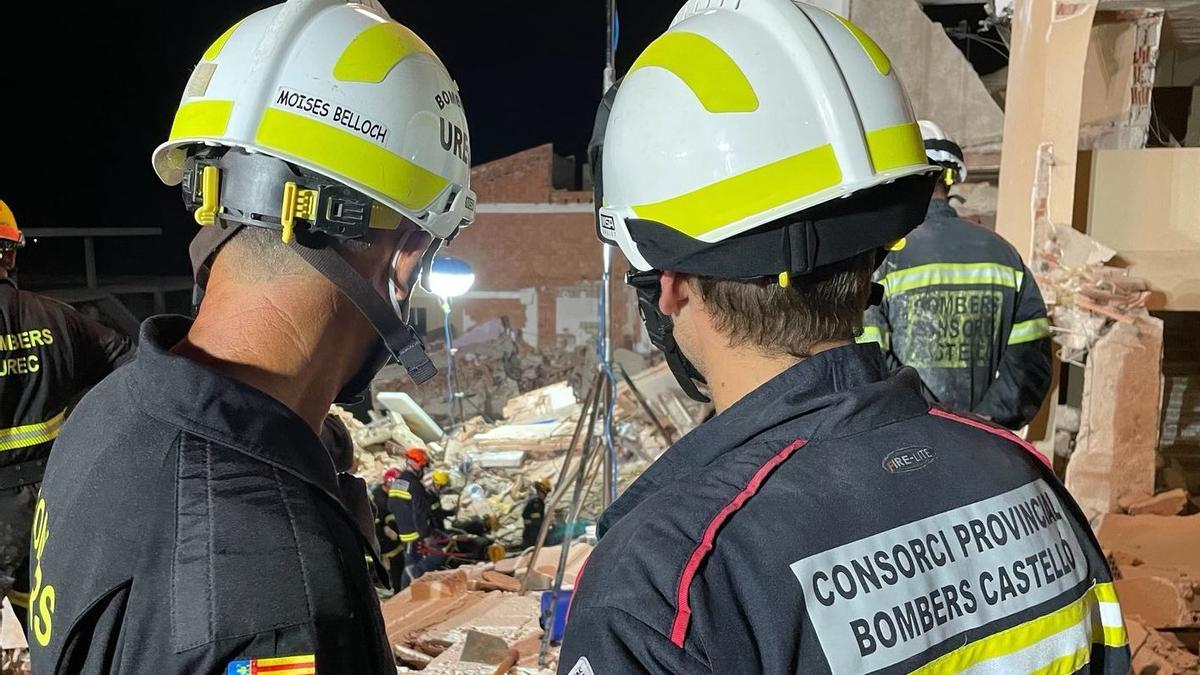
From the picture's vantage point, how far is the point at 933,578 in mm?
1065

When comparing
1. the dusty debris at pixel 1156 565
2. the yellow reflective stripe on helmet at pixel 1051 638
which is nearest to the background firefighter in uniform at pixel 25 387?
the yellow reflective stripe on helmet at pixel 1051 638

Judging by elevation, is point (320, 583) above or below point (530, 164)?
below

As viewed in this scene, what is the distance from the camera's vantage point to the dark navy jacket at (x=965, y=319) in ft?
13.0

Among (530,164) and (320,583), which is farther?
(530,164)

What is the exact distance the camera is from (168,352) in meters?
1.38

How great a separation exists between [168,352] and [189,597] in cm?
42

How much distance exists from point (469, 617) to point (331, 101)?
13.3ft

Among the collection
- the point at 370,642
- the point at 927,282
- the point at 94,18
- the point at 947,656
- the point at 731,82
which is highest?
the point at 94,18

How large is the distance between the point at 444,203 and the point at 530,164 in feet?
73.7

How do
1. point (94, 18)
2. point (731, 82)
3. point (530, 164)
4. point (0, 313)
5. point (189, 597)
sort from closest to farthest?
point (189, 597), point (731, 82), point (0, 313), point (94, 18), point (530, 164)

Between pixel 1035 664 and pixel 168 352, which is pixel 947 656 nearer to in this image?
pixel 1035 664

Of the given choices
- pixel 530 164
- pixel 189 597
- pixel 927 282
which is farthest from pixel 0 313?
pixel 530 164

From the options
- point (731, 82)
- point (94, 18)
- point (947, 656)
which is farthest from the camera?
point (94, 18)

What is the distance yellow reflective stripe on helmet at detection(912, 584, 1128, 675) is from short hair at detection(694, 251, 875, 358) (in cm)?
47
